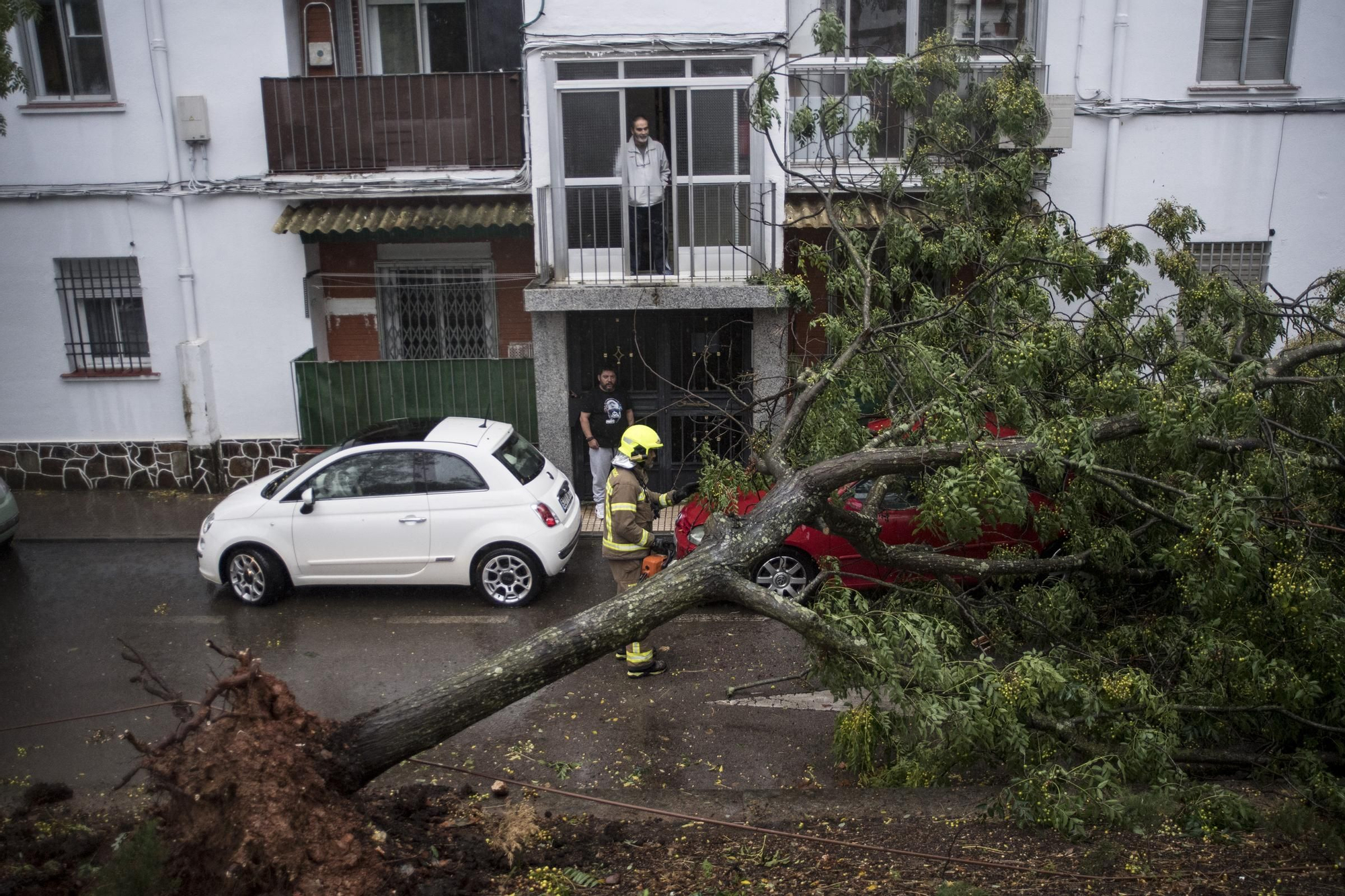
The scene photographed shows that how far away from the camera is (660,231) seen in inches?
460

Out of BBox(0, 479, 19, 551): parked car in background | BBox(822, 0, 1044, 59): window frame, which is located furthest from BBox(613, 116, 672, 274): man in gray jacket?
BBox(0, 479, 19, 551): parked car in background

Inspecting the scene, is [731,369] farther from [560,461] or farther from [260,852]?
[260,852]

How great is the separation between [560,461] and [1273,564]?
803 cm

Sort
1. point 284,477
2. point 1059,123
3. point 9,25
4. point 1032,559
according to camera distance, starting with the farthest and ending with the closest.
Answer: point 1059,123 → point 284,477 → point 9,25 → point 1032,559

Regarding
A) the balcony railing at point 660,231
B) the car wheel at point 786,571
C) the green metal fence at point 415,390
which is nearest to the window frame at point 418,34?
the balcony railing at point 660,231

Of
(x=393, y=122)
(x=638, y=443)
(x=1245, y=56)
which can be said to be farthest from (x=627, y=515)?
(x=1245, y=56)

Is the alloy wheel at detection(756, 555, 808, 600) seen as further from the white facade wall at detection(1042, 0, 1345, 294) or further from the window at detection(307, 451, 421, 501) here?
the white facade wall at detection(1042, 0, 1345, 294)

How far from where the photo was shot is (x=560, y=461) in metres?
12.2

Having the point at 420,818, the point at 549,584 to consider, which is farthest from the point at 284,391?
the point at 420,818

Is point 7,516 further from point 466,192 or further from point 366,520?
point 466,192

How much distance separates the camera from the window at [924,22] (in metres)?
12.0

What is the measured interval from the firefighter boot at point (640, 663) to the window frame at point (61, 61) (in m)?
9.20

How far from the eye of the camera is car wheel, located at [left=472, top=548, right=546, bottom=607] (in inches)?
373

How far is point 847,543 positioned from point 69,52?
1050 cm
